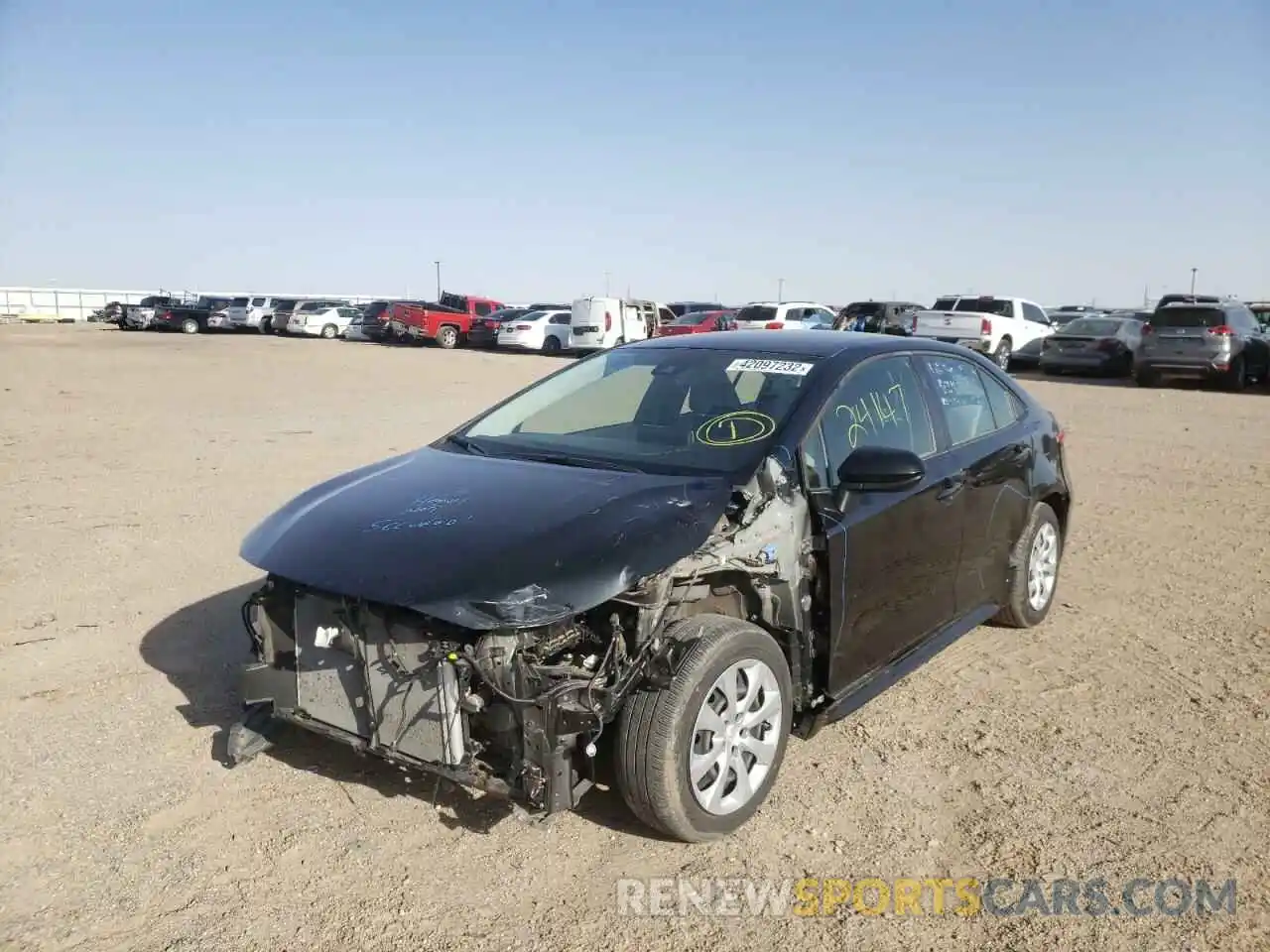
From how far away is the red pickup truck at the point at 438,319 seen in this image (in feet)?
109

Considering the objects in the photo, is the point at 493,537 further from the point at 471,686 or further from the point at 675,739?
the point at 675,739

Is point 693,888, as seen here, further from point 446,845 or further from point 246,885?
point 246,885

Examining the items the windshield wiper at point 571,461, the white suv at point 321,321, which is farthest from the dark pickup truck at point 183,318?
the windshield wiper at point 571,461

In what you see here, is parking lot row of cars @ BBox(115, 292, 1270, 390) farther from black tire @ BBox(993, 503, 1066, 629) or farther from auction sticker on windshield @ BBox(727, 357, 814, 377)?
auction sticker on windshield @ BBox(727, 357, 814, 377)

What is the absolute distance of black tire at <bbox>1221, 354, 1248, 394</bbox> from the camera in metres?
18.7

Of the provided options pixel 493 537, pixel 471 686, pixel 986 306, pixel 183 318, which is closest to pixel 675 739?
pixel 471 686

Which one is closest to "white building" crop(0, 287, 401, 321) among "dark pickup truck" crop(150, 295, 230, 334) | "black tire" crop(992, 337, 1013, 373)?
"dark pickup truck" crop(150, 295, 230, 334)

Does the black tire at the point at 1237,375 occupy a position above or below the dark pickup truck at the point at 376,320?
below

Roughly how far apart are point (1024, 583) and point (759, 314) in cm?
2192

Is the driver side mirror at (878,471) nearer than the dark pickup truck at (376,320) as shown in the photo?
Yes

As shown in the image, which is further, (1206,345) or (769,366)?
Answer: (1206,345)

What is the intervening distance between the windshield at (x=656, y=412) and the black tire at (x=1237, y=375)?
1806 centimetres

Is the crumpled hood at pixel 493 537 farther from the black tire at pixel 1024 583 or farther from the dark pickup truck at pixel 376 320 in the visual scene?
the dark pickup truck at pixel 376 320

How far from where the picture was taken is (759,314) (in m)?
26.4
